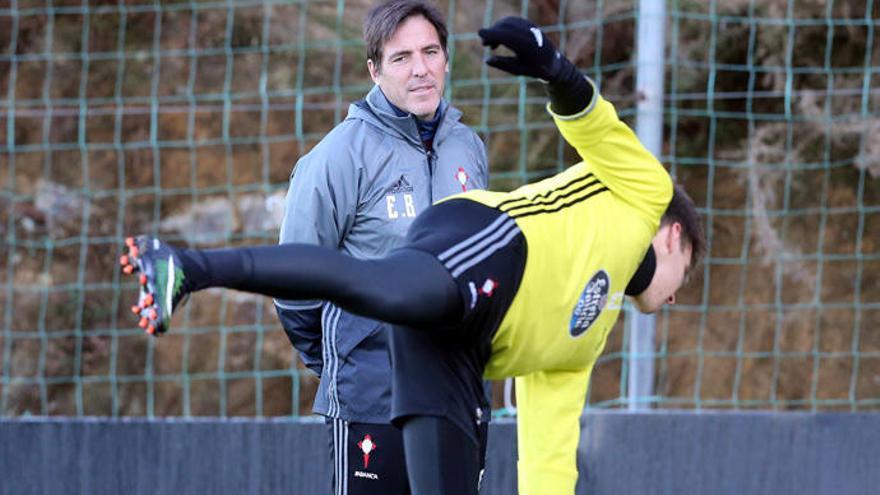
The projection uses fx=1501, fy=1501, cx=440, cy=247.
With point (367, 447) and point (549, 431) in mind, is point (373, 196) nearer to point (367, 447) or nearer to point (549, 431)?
point (367, 447)

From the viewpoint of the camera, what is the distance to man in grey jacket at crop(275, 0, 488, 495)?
3516 mm

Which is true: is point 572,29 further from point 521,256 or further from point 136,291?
point 521,256

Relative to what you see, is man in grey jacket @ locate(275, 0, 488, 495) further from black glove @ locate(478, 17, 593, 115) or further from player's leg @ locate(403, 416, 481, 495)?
black glove @ locate(478, 17, 593, 115)

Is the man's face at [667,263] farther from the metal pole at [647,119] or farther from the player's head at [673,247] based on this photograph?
the metal pole at [647,119]

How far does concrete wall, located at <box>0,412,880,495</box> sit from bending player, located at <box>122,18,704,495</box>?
137cm

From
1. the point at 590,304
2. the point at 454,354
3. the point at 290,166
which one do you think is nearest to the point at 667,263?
the point at 590,304

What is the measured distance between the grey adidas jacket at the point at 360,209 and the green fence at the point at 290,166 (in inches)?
120

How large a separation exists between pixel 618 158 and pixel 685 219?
10.8 inches

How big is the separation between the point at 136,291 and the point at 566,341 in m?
4.66

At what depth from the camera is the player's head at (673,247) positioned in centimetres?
348

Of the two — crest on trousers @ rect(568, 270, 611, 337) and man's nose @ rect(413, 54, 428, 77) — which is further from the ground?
man's nose @ rect(413, 54, 428, 77)

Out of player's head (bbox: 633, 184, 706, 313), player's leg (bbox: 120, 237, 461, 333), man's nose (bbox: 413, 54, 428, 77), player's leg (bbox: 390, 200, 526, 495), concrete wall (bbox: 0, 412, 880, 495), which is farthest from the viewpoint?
concrete wall (bbox: 0, 412, 880, 495)

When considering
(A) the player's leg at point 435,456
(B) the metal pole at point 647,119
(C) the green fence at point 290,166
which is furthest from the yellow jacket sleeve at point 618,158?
(C) the green fence at point 290,166

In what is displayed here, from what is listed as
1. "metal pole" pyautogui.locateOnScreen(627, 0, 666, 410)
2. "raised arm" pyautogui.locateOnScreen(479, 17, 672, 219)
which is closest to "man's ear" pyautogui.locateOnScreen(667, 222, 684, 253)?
"raised arm" pyautogui.locateOnScreen(479, 17, 672, 219)
